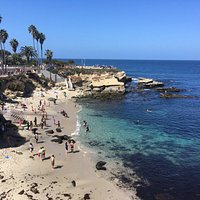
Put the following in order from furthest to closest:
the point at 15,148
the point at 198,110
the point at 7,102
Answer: the point at 198,110, the point at 7,102, the point at 15,148

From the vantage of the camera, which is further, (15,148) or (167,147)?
(167,147)

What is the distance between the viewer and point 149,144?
38.3 metres

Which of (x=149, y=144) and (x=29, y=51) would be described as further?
(x=29, y=51)

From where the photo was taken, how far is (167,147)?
37.3 metres

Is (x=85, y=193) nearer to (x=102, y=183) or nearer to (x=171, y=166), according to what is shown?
(x=102, y=183)

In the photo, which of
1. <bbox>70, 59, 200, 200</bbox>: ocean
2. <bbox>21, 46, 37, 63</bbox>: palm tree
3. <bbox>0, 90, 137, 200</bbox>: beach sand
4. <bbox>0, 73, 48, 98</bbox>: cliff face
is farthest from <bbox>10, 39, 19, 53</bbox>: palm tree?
<bbox>0, 90, 137, 200</bbox>: beach sand

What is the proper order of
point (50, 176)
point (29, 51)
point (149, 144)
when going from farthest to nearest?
point (29, 51) < point (149, 144) < point (50, 176)

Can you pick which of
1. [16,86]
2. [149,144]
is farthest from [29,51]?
[149,144]

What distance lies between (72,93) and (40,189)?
5420 centimetres

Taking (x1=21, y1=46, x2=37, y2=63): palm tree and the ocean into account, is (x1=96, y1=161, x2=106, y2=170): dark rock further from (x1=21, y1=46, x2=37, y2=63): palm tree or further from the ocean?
(x1=21, y1=46, x2=37, y2=63): palm tree

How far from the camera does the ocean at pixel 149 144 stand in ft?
87.9

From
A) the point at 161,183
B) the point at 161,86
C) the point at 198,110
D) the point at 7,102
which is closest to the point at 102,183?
the point at 161,183

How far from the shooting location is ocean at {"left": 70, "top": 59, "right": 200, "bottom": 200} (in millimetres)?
26781

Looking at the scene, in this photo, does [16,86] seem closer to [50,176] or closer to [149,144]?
[149,144]
